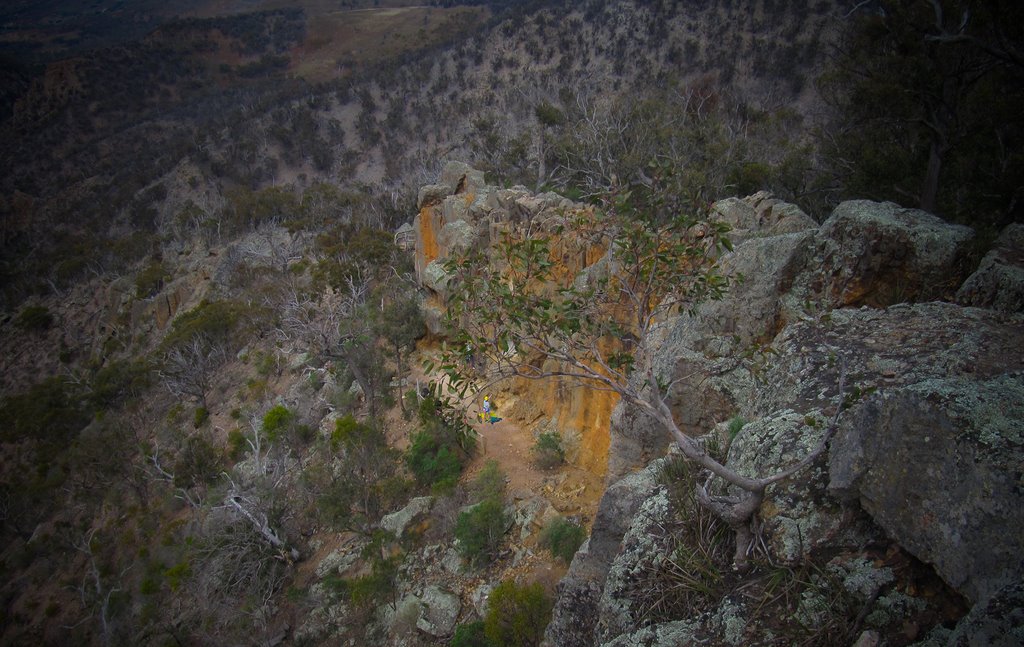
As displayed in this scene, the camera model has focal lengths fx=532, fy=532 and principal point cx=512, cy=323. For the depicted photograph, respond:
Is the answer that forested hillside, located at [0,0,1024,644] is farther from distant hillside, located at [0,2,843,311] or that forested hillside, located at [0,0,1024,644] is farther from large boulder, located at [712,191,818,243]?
large boulder, located at [712,191,818,243]

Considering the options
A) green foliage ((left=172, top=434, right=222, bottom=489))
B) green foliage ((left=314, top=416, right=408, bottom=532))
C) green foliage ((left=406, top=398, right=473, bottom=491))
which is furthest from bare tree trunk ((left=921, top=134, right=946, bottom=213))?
green foliage ((left=172, top=434, right=222, bottom=489))

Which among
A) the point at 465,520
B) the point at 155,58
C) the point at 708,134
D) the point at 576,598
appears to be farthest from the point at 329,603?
the point at 155,58

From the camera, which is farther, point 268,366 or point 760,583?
point 268,366

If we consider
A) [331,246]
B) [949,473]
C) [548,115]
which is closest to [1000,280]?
[949,473]

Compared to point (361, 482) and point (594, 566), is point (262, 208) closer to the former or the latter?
point (361, 482)

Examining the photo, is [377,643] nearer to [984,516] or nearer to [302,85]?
[984,516]
